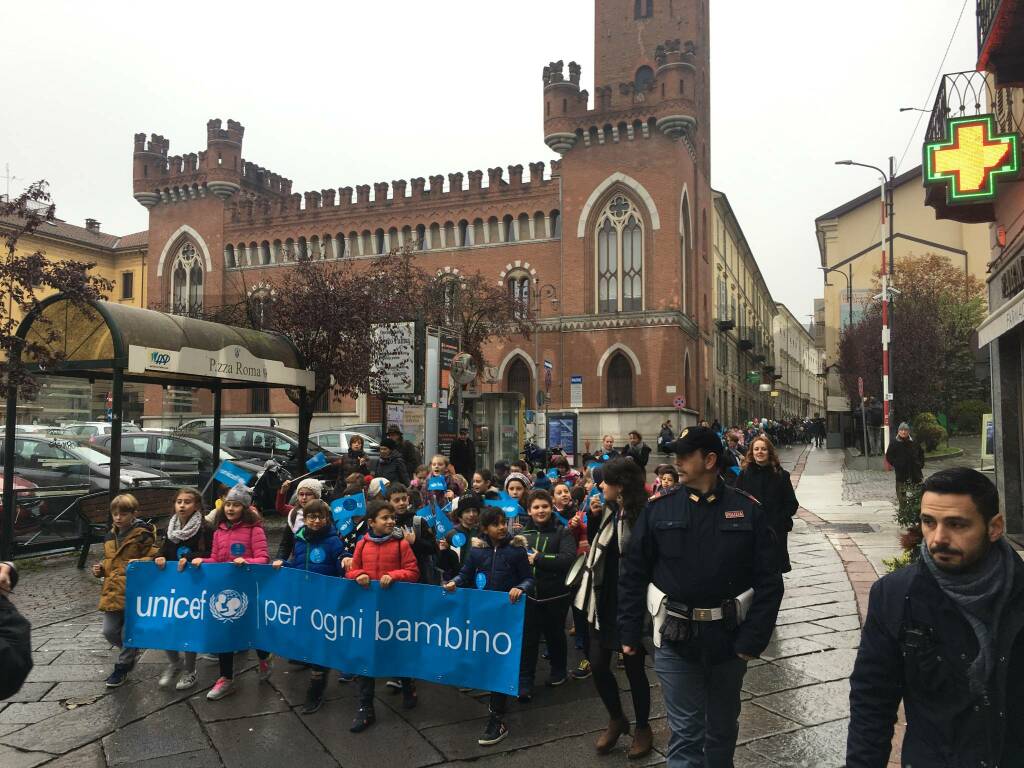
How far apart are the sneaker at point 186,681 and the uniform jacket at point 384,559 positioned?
1466 mm

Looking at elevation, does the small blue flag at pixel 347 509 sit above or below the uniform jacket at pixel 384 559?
above

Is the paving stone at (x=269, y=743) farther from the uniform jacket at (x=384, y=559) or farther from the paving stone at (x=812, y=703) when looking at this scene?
the paving stone at (x=812, y=703)

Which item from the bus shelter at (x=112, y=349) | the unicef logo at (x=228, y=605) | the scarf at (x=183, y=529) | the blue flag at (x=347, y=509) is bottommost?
the unicef logo at (x=228, y=605)

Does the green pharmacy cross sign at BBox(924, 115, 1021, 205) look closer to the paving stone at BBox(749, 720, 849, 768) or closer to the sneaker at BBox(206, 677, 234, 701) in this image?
the paving stone at BBox(749, 720, 849, 768)

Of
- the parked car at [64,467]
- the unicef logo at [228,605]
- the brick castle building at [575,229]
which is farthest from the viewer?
the brick castle building at [575,229]

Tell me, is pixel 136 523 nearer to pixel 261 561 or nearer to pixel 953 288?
pixel 261 561

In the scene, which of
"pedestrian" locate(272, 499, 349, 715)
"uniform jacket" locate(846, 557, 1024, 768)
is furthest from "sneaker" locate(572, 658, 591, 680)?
"uniform jacket" locate(846, 557, 1024, 768)

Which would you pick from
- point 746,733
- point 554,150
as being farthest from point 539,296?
point 746,733

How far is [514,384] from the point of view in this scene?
1570 inches

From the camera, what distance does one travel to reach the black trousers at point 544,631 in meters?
5.70

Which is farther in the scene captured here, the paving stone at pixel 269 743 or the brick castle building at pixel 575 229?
the brick castle building at pixel 575 229

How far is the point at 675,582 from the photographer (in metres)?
3.62

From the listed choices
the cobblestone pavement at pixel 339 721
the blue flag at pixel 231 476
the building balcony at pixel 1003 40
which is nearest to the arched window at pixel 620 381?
the building balcony at pixel 1003 40

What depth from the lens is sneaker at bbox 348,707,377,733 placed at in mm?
5133
